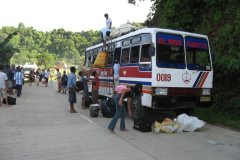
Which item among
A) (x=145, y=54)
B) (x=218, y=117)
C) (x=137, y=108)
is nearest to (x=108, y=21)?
(x=145, y=54)

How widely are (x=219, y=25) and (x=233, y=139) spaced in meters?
10.5

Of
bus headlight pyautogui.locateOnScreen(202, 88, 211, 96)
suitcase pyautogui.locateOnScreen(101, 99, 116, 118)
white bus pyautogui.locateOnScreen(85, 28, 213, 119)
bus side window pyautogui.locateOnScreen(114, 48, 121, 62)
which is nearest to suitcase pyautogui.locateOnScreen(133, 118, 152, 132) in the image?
white bus pyautogui.locateOnScreen(85, 28, 213, 119)

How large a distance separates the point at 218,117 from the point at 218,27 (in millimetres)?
6954

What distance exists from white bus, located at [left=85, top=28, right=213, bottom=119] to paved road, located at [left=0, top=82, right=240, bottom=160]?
3.78 ft

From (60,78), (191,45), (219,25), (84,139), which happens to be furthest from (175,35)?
(60,78)

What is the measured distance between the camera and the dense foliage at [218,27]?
623 inches

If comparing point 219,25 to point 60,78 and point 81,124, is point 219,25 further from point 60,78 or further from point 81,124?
point 60,78

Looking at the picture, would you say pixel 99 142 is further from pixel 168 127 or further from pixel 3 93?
pixel 3 93

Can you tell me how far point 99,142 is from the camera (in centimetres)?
986

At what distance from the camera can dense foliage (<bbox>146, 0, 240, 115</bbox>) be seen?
52.0 feet

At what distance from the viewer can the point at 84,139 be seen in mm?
10242

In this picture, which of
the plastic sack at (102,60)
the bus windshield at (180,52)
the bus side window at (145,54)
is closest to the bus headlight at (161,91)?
the bus windshield at (180,52)

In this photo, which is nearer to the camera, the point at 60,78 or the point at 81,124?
the point at 81,124

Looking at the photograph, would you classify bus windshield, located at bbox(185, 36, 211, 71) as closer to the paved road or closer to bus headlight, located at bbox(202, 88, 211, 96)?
bus headlight, located at bbox(202, 88, 211, 96)
